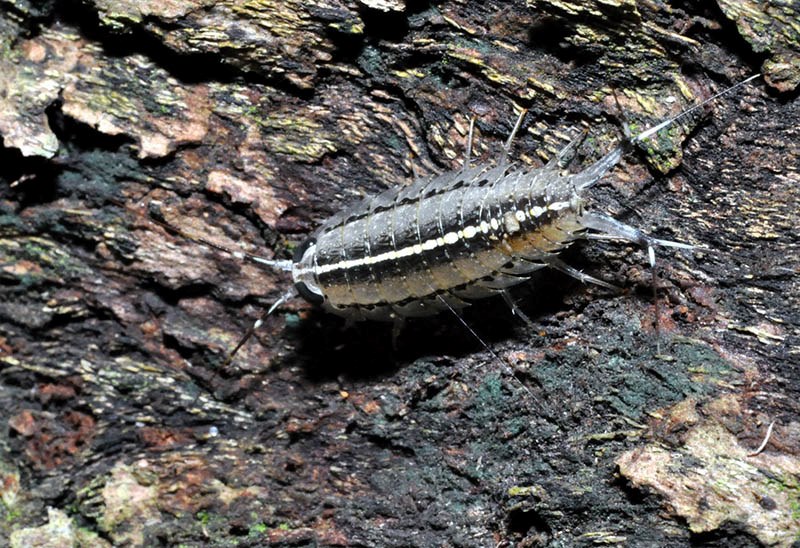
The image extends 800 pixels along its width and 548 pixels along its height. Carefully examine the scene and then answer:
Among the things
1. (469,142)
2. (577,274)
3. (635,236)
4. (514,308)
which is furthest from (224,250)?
(635,236)

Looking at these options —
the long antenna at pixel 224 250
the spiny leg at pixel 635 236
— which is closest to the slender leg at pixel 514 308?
the spiny leg at pixel 635 236

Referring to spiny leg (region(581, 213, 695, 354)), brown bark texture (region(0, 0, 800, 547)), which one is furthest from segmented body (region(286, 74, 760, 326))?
brown bark texture (region(0, 0, 800, 547))

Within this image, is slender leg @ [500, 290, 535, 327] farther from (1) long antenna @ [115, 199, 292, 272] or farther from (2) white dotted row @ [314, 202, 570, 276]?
(1) long antenna @ [115, 199, 292, 272]

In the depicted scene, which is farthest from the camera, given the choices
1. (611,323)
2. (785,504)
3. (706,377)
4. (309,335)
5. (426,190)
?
(309,335)

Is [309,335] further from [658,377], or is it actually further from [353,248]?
[658,377]

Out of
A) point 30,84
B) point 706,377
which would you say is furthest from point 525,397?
point 30,84

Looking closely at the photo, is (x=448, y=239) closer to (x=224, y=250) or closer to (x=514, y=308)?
(x=514, y=308)
